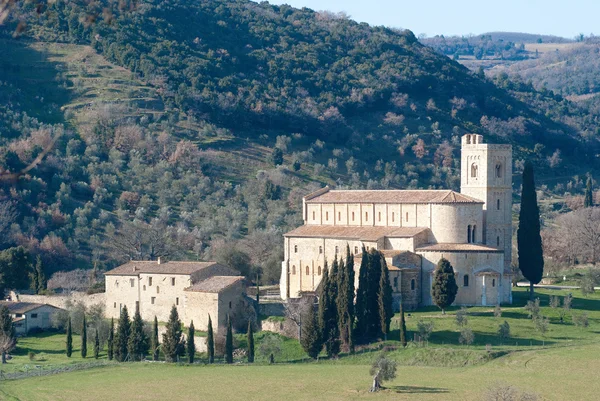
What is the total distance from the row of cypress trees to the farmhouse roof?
936cm

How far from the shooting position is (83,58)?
122 meters

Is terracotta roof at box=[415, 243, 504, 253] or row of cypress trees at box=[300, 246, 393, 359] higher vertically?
terracotta roof at box=[415, 243, 504, 253]

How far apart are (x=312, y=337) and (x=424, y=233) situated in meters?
12.5

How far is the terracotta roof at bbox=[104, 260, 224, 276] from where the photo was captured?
6106 cm

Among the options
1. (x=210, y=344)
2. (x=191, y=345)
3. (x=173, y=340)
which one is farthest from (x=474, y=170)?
(x=173, y=340)

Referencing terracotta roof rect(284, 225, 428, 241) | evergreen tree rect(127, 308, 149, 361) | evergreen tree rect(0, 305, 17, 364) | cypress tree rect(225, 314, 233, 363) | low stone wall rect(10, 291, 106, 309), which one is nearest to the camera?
cypress tree rect(225, 314, 233, 363)

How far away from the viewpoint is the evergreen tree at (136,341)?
55.3m

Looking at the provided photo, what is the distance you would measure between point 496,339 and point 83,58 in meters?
78.9

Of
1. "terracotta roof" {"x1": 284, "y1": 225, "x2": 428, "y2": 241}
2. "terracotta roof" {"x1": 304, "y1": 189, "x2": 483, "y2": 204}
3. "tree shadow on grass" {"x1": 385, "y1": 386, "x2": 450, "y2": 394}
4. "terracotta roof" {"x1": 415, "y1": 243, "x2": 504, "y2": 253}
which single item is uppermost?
"terracotta roof" {"x1": 304, "y1": 189, "x2": 483, "y2": 204}

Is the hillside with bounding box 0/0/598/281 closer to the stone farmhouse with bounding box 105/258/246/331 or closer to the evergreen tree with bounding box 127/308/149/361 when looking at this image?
the stone farmhouse with bounding box 105/258/246/331

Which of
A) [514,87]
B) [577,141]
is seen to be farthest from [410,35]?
[577,141]

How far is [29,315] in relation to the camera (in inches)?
2527

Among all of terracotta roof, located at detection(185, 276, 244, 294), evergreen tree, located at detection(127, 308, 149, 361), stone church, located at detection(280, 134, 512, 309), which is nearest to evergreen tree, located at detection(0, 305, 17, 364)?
evergreen tree, located at detection(127, 308, 149, 361)

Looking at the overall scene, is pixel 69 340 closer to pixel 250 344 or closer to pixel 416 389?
pixel 250 344
